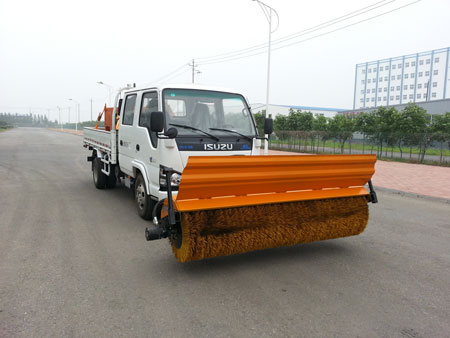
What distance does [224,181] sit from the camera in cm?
378

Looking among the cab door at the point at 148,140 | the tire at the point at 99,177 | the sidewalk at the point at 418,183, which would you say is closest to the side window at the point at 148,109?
the cab door at the point at 148,140

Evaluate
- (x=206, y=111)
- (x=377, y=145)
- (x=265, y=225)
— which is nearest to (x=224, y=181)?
(x=265, y=225)

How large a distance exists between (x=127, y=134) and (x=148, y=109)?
3.36 ft

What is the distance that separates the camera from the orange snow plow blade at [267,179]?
3.66 m

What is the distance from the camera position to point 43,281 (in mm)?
3707

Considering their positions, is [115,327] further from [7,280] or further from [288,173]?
[288,173]

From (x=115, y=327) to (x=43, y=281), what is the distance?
1.28 m

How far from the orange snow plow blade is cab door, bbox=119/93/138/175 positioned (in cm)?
284

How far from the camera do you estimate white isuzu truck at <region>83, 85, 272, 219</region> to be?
5.00 meters

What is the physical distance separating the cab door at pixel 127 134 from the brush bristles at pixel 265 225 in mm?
2872

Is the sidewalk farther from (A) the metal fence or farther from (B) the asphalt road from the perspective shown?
(A) the metal fence

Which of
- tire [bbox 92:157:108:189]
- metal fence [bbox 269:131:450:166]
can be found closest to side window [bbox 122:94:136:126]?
tire [bbox 92:157:108:189]

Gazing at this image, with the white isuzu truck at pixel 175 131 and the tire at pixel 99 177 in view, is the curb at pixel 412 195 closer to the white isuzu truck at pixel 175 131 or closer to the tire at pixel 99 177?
the white isuzu truck at pixel 175 131

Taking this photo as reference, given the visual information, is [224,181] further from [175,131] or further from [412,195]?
[412,195]
